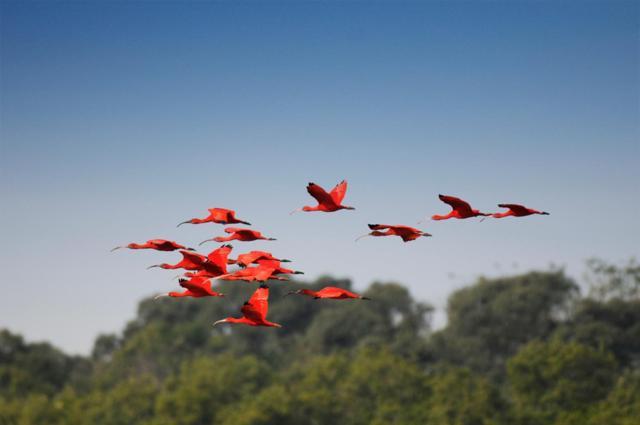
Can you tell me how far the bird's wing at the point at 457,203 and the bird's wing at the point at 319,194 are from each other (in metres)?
1.22

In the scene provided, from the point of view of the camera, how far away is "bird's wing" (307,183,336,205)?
32.6 ft

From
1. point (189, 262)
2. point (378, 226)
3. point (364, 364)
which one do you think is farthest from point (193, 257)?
point (364, 364)

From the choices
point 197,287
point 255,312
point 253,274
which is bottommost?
point 255,312

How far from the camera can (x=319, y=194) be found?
33.1 ft

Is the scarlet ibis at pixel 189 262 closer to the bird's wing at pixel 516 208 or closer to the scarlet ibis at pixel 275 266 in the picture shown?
the scarlet ibis at pixel 275 266

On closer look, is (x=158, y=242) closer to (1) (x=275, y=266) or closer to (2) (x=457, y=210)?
(1) (x=275, y=266)

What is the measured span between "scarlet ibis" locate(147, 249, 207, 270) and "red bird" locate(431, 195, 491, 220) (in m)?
2.65

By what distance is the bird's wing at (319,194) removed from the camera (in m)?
Result: 9.95

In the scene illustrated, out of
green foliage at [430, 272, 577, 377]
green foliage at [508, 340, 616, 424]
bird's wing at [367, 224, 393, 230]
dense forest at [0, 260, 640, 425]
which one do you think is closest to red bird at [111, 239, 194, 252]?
bird's wing at [367, 224, 393, 230]

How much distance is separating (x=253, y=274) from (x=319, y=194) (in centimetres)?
116

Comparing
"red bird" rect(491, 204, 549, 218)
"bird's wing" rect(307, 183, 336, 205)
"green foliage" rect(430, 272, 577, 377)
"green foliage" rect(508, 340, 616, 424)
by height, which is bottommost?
"green foliage" rect(508, 340, 616, 424)

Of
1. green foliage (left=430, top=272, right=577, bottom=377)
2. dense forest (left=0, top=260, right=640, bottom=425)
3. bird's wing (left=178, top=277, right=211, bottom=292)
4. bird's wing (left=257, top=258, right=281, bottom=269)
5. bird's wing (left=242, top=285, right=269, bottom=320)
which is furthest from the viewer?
green foliage (left=430, top=272, right=577, bottom=377)

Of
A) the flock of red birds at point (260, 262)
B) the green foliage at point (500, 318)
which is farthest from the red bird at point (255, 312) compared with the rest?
the green foliage at point (500, 318)

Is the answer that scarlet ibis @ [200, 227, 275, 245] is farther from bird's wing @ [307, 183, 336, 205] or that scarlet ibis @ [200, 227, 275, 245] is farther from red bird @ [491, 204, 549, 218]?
red bird @ [491, 204, 549, 218]
